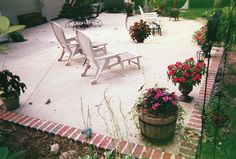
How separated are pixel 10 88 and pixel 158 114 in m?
2.49

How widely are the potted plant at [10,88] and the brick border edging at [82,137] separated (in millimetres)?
193

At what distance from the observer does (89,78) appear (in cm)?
536

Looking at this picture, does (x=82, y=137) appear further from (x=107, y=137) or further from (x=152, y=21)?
(x=152, y=21)

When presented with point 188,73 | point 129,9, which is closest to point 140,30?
point 188,73

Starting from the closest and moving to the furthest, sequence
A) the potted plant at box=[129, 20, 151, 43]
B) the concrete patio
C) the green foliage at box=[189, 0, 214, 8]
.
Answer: the concrete patio → the potted plant at box=[129, 20, 151, 43] → the green foliage at box=[189, 0, 214, 8]

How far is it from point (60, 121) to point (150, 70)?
2661 millimetres

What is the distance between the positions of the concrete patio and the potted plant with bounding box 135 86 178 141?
8.4 inches

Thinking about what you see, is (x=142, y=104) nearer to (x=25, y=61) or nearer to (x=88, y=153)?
(x=88, y=153)

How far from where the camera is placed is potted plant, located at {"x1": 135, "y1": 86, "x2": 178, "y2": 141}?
115 inches

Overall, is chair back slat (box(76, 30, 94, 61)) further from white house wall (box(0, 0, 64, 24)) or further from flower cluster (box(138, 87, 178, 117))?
Answer: white house wall (box(0, 0, 64, 24))

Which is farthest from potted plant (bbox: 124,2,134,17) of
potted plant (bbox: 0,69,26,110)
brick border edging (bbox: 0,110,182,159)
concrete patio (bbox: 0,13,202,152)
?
brick border edging (bbox: 0,110,182,159)

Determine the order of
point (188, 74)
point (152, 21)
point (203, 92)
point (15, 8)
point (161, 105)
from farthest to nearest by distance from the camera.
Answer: point (15, 8) → point (152, 21) → point (203, 92) → point (188, 74) → point (161, 105)

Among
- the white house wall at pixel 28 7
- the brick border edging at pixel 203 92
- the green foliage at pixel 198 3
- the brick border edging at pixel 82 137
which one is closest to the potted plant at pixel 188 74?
the brick border edging at pixel 203 92

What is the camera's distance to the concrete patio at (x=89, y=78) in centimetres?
391
